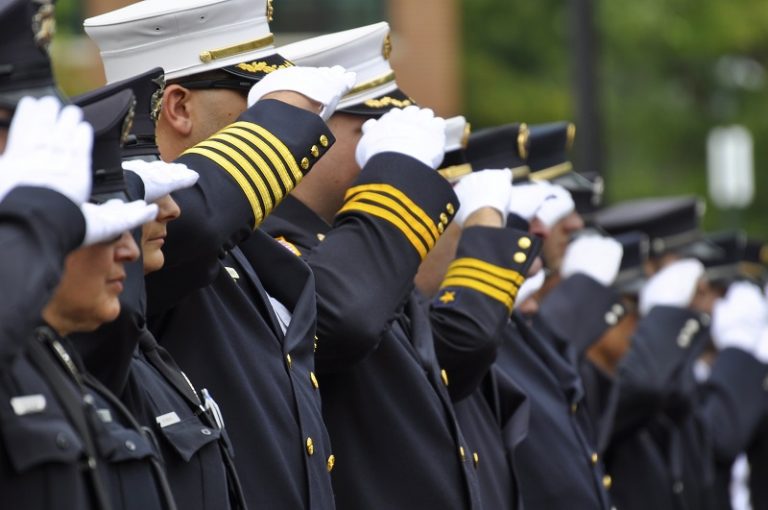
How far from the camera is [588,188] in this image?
23.2 ft

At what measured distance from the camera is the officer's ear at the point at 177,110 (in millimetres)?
3982

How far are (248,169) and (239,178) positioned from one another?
0.04 metres

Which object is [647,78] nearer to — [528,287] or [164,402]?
[528,287]

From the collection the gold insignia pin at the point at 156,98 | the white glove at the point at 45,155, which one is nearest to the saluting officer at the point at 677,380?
the gold insignia pin at the point at 156,98

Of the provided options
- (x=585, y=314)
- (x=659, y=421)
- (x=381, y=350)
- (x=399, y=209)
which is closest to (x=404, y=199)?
(x=399, y=209)

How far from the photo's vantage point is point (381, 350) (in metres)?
4.18

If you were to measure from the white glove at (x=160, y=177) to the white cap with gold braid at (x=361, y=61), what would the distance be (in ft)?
4.65

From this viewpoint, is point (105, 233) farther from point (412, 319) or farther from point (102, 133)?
point (412, 319)

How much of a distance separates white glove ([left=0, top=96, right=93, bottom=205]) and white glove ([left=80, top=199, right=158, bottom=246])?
63 millimetres

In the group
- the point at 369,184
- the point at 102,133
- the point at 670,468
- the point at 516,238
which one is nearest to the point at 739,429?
the point at 670,468

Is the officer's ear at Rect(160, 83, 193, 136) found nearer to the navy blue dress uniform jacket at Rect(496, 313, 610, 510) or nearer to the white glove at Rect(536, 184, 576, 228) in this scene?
the navy blue dress uniform jacket at Rect(496, 313, 610, 510)

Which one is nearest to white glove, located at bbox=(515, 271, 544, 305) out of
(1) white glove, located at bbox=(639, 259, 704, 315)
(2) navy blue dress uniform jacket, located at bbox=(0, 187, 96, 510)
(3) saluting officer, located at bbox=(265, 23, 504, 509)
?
(3) saluting officer, located at bbox=(265, 23, 504, 509)

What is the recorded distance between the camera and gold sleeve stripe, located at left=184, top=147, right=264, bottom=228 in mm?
3512

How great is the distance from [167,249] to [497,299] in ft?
5.35
